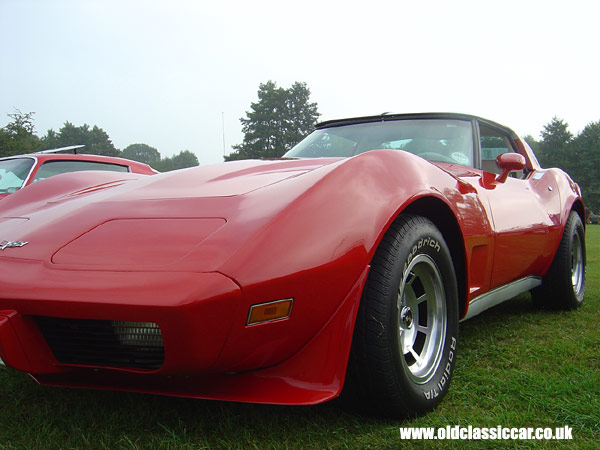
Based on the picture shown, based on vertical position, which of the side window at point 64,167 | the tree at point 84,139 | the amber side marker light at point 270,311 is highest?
the amber side marker light at point 270,311

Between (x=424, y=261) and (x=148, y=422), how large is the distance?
101 cm

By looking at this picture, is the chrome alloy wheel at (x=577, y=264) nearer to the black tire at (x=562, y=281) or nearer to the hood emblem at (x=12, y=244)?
the black tire at (x=562, y=281)

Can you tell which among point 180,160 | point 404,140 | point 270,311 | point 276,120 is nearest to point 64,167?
point 404,140

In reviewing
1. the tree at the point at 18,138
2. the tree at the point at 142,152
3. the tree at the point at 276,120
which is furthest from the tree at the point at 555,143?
the tree at the point at 142,152

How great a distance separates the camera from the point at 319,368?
55.4 inches

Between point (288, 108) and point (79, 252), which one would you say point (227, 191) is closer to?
point (79, 252)

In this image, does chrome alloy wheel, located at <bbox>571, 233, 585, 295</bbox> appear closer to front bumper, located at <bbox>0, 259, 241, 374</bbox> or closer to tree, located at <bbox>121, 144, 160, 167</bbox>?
front bumper, located at <bbox>0, 259, 241, 374</bbox>

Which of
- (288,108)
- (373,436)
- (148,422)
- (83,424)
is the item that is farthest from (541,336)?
(288,108)

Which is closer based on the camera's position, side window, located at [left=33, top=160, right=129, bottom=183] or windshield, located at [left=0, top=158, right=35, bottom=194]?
windshield, located at [left=0, top=158, right=35, bottom=194]

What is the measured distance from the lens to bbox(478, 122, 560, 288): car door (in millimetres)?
2418

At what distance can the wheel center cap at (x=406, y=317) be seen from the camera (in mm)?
1721

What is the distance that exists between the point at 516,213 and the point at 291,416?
1.63 m

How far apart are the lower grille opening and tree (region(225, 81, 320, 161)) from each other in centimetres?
4785

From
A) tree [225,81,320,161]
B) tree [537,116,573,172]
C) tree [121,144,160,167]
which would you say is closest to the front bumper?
tree [225,81,320,161]
